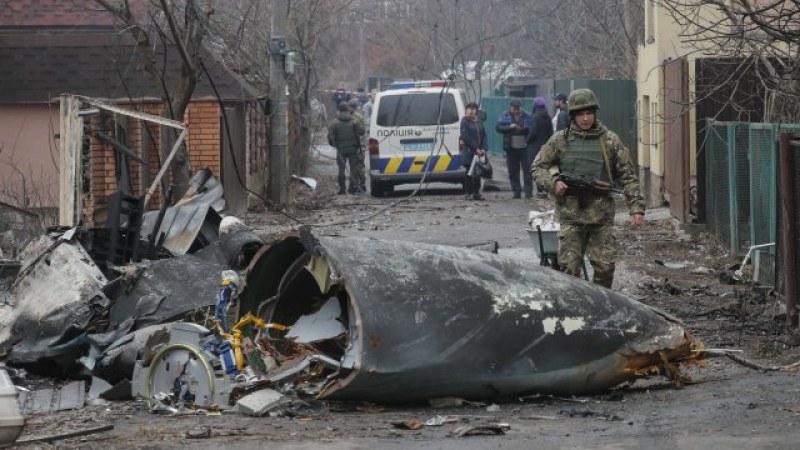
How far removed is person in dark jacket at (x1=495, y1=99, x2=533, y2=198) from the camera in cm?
2458

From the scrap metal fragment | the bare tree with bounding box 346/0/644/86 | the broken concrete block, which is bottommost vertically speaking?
the scrap metal fragment

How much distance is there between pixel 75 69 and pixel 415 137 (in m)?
7.66

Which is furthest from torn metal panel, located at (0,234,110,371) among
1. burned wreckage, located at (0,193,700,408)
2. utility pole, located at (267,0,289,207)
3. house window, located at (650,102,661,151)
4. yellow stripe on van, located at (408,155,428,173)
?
yellow stripe on van, located at (408,155,428,173)

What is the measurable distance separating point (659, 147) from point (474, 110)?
4.30m

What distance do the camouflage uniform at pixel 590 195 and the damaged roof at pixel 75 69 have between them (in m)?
11.3

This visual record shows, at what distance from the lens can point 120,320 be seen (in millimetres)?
10234

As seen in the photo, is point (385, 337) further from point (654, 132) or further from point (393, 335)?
point (654, 132)

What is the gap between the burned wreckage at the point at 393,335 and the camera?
7582 mm

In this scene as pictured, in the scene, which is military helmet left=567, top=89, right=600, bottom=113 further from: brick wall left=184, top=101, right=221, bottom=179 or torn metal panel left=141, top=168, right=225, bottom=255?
brick wall left=184, top=101, right=221, bottom=179

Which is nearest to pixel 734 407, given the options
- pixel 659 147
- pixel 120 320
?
pixel 120 320

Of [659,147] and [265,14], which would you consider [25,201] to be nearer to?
[659,147]

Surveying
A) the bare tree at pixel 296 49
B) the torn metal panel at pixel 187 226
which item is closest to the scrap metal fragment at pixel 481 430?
the torn metal panel at pixel 187 226

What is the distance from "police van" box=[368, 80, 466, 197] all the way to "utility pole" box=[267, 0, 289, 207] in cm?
415

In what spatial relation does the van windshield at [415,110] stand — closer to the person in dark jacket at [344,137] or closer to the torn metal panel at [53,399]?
the person in dark jacket at [344,137]
